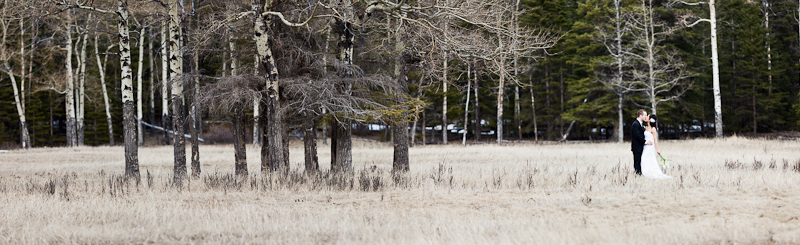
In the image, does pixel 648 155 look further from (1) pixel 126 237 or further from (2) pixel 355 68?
(1) pixel 126 237

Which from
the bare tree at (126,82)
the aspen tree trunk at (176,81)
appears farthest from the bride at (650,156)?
the bare tree at (126,82)

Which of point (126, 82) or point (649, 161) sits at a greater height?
point (126, 82)

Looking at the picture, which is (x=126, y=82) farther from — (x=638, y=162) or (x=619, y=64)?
(x=619, y=64)

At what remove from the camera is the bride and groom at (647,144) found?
1118 cm

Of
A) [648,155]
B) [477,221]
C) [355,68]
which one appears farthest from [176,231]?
[648,155]

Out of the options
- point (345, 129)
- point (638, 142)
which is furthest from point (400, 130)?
point (638, 142)

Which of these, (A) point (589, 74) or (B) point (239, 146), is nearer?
(B) point (239, 146)

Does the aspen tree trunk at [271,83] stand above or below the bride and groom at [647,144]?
above

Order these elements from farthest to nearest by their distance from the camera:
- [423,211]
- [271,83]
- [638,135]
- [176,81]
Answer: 1. [176,81]
2. [271,83]
3. [638,135]
4. [423,211]

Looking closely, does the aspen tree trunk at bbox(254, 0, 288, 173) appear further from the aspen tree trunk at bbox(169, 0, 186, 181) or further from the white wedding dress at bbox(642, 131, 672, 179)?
the white wedding dress at bbox(642, 131, 672, 179)

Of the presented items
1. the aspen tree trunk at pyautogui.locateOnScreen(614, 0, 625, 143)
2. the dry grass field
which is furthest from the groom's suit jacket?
the aspen tree trunk at pyautogui.locateOnScreen(614, 0, 625, 143)

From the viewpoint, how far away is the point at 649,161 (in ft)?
36.9

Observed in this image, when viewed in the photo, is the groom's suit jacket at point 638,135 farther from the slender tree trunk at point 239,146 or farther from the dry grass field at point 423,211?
the slender tree trunk at point 239,146

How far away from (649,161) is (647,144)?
36 cm
